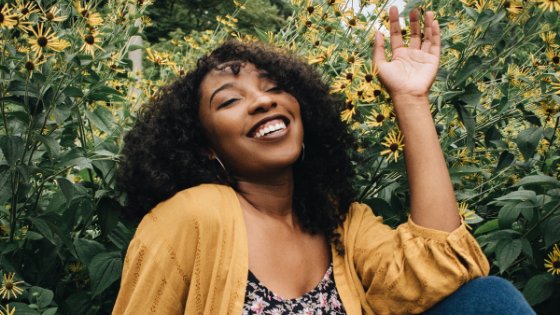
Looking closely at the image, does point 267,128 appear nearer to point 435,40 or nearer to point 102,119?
point 435,40

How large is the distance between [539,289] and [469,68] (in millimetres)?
582

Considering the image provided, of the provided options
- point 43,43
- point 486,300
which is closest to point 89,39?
point 43,43

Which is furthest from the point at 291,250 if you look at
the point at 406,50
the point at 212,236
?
the point at 406,50

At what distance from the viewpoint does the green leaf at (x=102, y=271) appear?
1.54 metres

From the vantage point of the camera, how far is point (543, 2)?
1309mm

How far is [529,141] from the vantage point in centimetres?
170

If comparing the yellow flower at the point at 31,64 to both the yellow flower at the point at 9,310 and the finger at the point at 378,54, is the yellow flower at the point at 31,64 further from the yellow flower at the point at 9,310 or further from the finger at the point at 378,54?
the finger at the point at 378,54

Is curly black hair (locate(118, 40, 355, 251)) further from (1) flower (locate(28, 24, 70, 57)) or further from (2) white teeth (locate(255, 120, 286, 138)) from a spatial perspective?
(1) flower (locate(28, 24, 70, 57))

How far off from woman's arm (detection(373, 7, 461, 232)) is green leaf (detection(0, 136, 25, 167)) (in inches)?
33.2

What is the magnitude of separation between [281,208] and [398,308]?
36 centimetres

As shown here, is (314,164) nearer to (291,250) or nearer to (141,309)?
(291,250)

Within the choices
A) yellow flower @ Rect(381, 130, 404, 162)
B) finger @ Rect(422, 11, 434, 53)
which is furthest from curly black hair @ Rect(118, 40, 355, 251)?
finger @ Rect(422, 11, 434, 53)

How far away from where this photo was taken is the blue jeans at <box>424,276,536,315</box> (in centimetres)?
125

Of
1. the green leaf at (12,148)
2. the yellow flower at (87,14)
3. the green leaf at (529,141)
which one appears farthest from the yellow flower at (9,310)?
the green leaf at (529,141)
